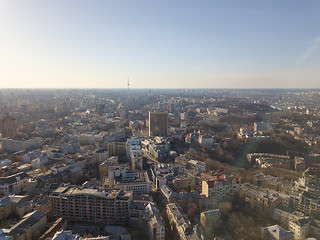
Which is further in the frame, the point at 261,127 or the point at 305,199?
the point at 261,127

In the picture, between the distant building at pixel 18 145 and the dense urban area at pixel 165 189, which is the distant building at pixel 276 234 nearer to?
the dense urban area at pixel 165 189

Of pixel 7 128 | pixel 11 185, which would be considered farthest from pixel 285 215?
pixel 7 128

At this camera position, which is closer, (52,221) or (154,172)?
(52,221)

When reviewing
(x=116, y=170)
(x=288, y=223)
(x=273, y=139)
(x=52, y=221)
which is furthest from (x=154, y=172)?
(x=273, y=139)

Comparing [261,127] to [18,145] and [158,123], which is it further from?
[18,145]

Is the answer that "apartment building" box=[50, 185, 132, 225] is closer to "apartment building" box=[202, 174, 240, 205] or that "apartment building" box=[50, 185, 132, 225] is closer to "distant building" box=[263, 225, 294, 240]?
"apartment building" box=[202, 174, 240, 205]

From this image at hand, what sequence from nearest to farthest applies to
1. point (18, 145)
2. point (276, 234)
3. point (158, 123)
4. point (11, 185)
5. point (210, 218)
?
point (276, 234) < point (210, 218) < point (11, 185) < point (18, 145) < point (158, 123)

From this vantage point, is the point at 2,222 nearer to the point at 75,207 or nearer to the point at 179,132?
the point at 75,207
